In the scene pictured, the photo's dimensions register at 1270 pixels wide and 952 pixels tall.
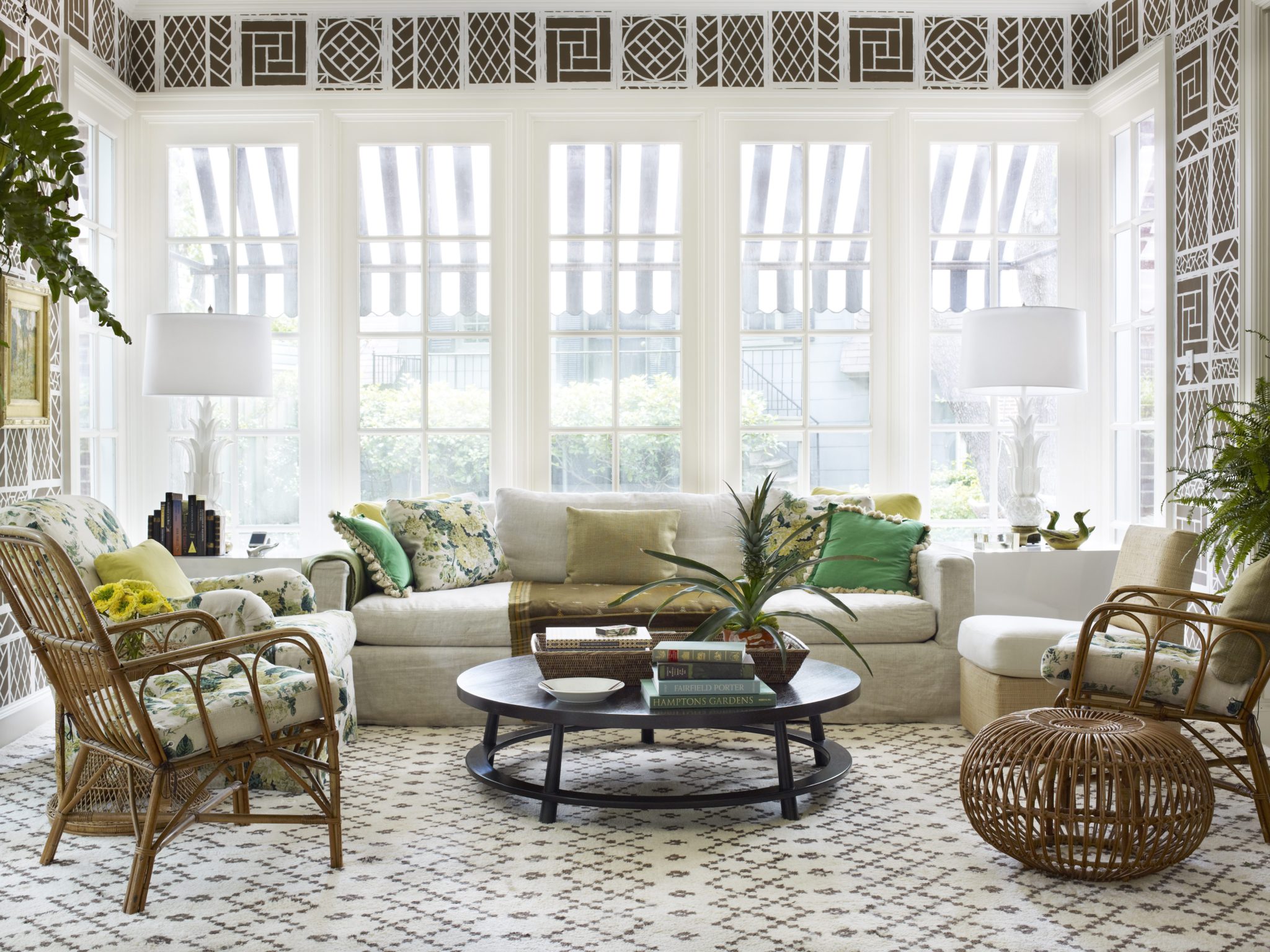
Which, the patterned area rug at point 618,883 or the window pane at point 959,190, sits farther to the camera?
the window pane at point 959,190

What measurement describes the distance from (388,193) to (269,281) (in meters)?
0.68

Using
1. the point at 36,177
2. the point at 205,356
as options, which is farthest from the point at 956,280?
the point at 36,177

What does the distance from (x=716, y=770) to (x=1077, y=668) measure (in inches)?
42.7

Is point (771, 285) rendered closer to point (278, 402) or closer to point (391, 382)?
point (391, 382)

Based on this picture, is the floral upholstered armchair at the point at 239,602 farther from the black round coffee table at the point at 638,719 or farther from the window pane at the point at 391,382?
the window pane at the point at 391,382

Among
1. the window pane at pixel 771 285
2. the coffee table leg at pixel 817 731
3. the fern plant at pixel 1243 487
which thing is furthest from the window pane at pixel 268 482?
the fern plant at pixel 1243 487

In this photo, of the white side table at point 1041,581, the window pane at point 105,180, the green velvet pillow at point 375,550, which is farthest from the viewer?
the window pane at point 105,180

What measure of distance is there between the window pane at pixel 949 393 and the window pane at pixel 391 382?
237cm

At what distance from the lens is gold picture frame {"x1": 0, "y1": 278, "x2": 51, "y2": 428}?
12.4 ft

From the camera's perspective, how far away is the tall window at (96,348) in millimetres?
4445

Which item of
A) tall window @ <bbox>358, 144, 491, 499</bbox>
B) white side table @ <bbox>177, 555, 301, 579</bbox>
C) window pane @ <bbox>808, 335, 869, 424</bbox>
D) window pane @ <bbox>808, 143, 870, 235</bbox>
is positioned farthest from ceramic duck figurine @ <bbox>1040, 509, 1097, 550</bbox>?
white side table @ <bbox>177, 555, 301, 579</bbox>

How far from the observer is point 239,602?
309 cm

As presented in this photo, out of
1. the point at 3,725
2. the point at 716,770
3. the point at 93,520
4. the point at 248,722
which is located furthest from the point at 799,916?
the point at 3,725

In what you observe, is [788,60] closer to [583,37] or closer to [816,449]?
[583,37]
